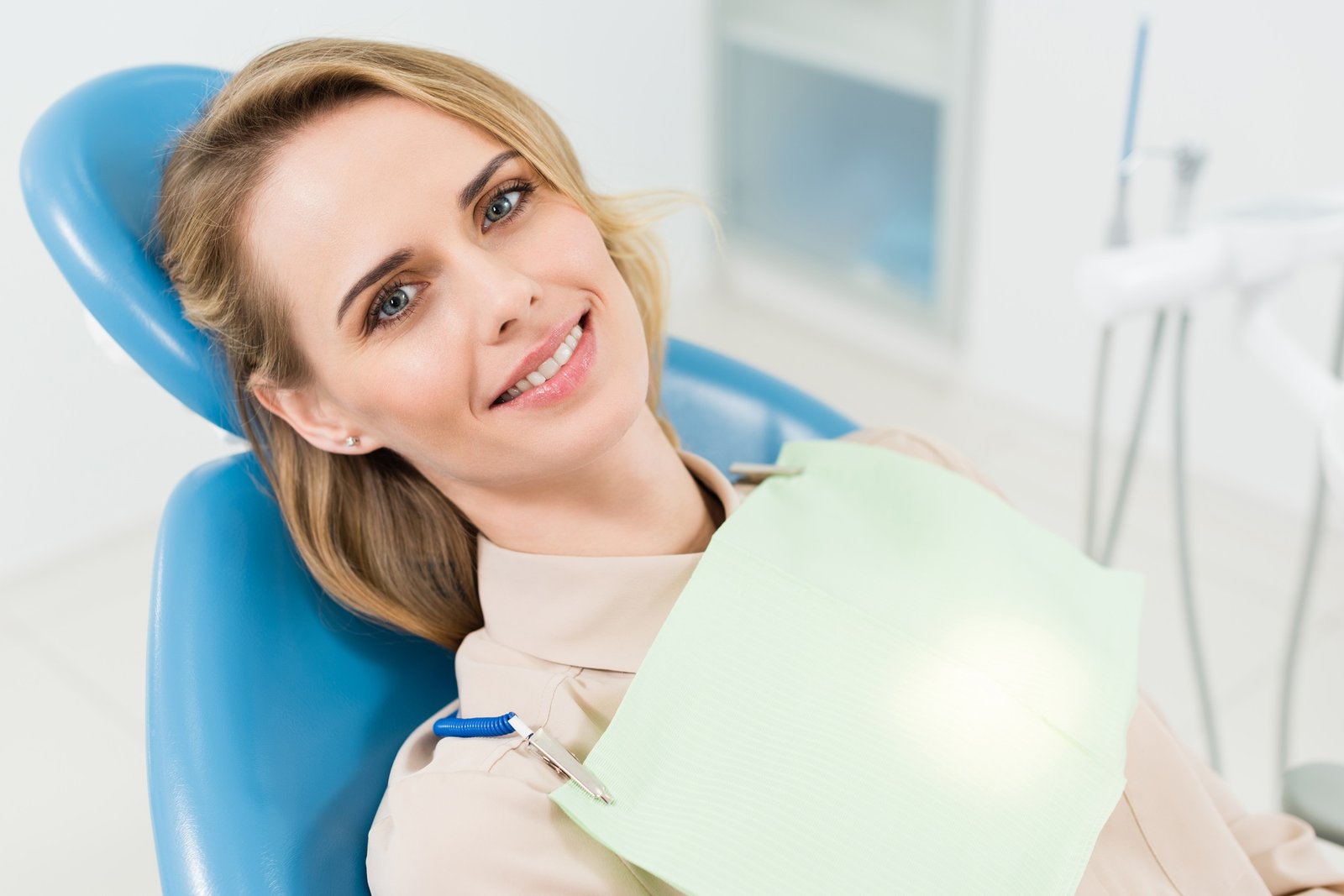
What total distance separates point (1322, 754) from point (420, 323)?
155 centimetres

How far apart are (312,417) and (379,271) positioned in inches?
6.6

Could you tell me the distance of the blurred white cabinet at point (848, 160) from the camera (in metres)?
2.67

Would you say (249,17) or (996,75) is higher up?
(249,17)

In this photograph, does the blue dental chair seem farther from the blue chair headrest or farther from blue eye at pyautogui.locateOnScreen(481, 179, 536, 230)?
blue eye at pyautogui.locateOnScreen(481, 179, 536, 230)

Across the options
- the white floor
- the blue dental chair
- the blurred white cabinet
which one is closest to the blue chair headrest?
the blue dental chair

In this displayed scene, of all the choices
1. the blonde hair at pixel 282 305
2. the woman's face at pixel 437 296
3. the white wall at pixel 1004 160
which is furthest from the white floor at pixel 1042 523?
the woman's face at pixel 437 296

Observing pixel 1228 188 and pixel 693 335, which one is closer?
pixel 1228 188

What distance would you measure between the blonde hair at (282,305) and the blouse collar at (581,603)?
0.08m

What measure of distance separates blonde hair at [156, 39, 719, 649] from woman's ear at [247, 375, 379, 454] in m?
0.01

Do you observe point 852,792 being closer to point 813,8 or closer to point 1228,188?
point 1228,188

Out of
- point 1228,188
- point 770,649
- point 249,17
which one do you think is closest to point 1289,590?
point 1228,188

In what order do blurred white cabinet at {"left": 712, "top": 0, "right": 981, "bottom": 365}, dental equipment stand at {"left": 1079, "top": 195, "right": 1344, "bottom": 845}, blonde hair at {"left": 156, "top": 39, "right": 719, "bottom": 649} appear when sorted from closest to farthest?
1. blonde hair at {"left": 156, "top": 39, "right": 719, "bottom": 649}
2. dental equipment stand at {"left": 1079, "top": 195, "right": 1344, "bottom": 845}
3. blurred white cabinet at {"left": 712, "top": 0, "right": 981, "bottom": 365}

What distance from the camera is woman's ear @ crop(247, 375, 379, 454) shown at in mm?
1101

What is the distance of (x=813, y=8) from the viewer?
2834mm
